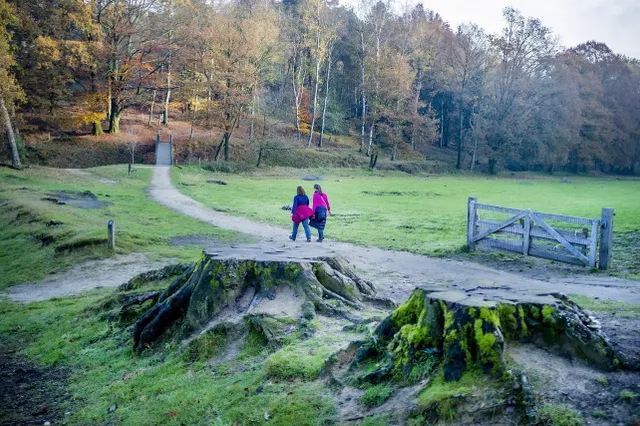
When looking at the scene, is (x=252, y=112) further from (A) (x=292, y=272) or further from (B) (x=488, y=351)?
(B) (x=488, y=351)

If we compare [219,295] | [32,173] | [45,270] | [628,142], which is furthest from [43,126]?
[628,142]

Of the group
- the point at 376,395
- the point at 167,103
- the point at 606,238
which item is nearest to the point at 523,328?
the point at 376,395

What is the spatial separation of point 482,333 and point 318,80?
66616mm

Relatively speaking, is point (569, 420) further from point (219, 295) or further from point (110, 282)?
point (110, 282)

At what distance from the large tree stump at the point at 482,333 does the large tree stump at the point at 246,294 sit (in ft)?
8.34

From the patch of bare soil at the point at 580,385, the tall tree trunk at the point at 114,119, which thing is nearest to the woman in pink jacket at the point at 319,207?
the patch of bare soil at the point at 580,385

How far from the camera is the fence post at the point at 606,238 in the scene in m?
15.7

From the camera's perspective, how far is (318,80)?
7006cm

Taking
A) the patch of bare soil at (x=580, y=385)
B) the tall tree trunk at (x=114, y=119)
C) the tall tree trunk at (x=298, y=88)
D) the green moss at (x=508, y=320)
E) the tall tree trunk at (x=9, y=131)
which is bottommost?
the patch of bare soil at (x=580, y=385)

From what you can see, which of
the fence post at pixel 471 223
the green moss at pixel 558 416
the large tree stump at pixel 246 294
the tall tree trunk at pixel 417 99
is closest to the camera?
the green moss at pixel 558 416

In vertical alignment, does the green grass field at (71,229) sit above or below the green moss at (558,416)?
below

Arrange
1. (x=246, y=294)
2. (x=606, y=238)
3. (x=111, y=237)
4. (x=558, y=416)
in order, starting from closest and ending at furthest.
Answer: (x=558, y=416) < (x=246, y=294) < (x=606, y=238) < (x=111, y=237)

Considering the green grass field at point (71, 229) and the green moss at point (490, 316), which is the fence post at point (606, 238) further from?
the green grass field at point (71, 229)

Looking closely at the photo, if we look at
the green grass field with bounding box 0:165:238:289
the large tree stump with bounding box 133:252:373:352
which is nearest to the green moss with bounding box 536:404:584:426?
the large tree stump with bounding box 133:252:373:352
